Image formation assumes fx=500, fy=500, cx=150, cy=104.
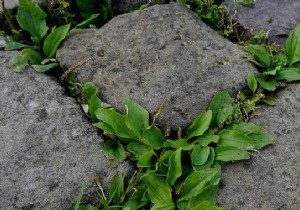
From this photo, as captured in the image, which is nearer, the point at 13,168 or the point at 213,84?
the point at 13,168

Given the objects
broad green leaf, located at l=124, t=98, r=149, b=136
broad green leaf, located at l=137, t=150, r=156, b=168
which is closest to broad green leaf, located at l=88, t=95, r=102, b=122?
broad green leaf, located at l=124, t=98, r=149, b=136

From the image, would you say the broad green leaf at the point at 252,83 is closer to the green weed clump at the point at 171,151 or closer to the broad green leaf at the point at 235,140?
the green weed clump at the point at 171,151

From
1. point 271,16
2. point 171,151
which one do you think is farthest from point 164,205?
point 271,16

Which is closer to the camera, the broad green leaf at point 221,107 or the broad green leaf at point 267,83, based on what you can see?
the broad green leaf at point 221,107

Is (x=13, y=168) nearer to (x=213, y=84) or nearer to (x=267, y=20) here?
(x=213, y=84)

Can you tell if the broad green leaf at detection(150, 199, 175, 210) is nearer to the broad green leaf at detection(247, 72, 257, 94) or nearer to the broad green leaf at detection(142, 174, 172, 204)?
the broad green leaf at detection(142, 174, 172, 204)

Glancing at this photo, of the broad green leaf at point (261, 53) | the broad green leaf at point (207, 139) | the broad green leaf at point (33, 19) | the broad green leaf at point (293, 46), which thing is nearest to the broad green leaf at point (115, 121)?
the broad green leaf at point (207, 139)

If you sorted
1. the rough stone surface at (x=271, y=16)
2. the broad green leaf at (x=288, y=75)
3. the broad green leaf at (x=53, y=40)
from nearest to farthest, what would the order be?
the broad green leaf at (x=288, y=75) < the broad green leaf at (x=53, y=40) < the rough stone surface at (x=271, y=16)

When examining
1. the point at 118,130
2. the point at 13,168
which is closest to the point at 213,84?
the point at 118,130

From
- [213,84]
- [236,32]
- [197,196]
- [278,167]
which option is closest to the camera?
[197,196]
